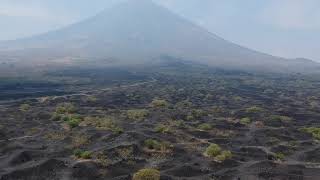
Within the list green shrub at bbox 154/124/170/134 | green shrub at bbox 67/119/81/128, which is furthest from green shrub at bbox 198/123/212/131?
green shrub at bbox 67/119/81/128

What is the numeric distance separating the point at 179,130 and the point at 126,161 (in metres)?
20.6

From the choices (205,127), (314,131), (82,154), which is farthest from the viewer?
(205,127)

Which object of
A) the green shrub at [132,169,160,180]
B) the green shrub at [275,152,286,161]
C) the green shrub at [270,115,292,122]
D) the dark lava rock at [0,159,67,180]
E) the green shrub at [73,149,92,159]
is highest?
the green shrub at [132,169,160,180]

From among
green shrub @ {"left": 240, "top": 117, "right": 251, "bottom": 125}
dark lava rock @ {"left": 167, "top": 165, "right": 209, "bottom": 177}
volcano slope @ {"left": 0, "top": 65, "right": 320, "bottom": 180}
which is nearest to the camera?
dark lava rock @ {"left": 167, "top": 165, "right": 209, "bottom": 177}

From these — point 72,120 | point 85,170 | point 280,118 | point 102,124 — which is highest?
point 85,170

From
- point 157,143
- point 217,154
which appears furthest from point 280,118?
point 217,154

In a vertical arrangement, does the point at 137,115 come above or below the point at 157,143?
below

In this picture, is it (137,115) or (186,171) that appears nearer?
(186,171)

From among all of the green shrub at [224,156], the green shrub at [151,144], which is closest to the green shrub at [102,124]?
the green shrub at [151,144]

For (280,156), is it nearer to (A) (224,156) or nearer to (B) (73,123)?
(A) (224,156)

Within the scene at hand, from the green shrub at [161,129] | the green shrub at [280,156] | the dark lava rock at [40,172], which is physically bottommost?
the green shrub at [161,129]

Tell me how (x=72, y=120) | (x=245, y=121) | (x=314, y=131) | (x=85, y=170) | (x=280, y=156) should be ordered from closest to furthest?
1. (x=85, y=170)
2. (x=280, y=156)
3. (x=314, y=131)
4. (x=72, y=120)
5. (x=245, y=121)

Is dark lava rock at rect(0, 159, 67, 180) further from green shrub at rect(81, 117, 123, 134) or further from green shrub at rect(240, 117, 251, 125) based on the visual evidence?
green shrub at rect(240, 117, 251, 125)

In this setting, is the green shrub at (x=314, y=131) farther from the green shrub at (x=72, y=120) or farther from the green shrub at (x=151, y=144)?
the green shrub at (x=72, y=120)
